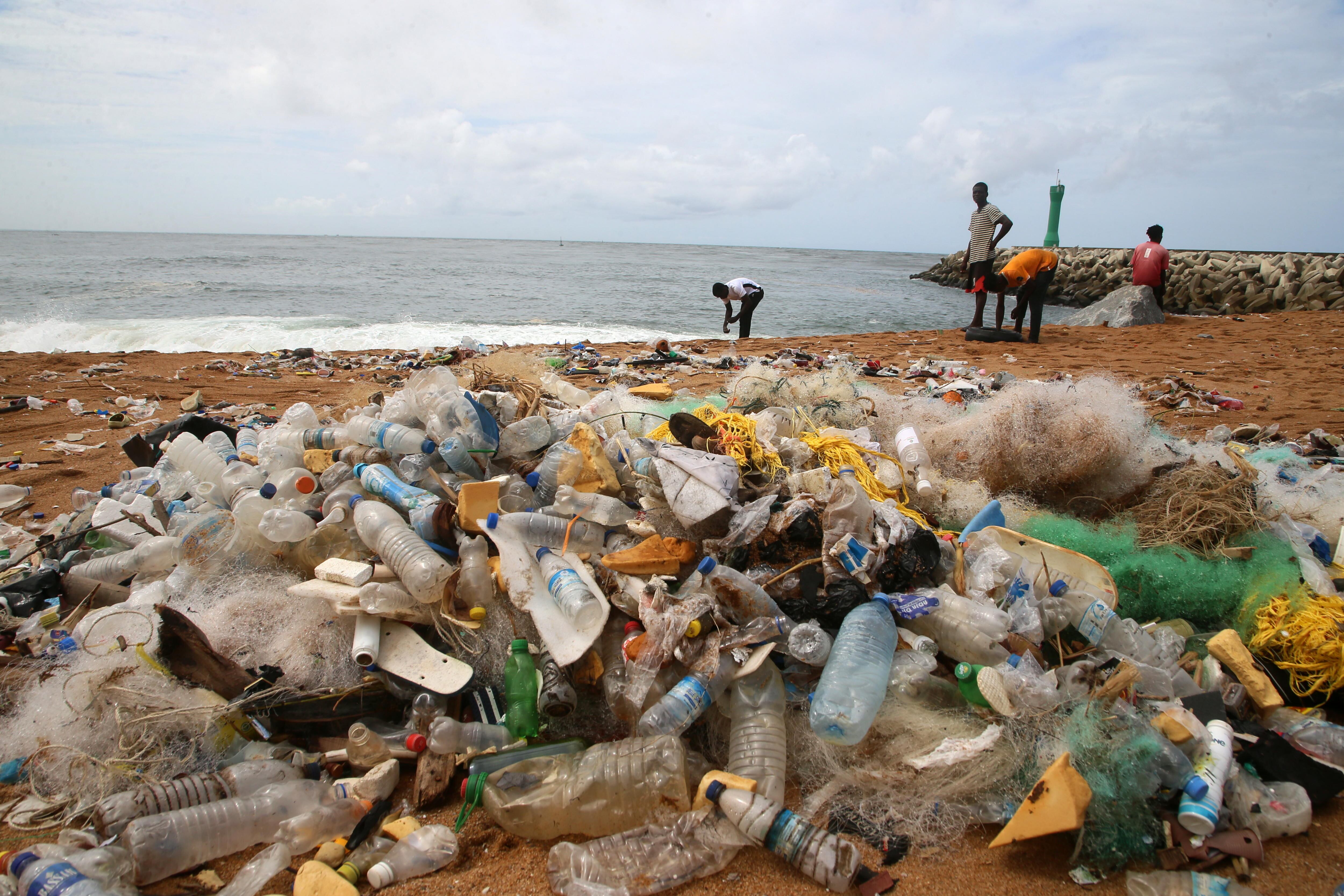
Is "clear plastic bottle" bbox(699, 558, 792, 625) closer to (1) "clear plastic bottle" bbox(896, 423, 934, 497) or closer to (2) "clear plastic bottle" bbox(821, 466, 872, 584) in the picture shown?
(2) "clear plastic bottle" bbox(821, 466, 872, 584)

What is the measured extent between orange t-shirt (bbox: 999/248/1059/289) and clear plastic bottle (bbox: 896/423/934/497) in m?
7.03

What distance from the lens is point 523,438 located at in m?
2.89

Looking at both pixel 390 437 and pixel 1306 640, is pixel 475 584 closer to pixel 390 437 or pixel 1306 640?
pixel 390 437

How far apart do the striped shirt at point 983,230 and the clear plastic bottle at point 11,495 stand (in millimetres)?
10172

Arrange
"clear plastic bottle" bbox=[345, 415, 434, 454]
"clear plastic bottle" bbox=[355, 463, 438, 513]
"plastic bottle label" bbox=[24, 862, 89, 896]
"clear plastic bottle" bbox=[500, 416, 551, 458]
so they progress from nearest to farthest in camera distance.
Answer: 1. "plastic bottle label" bbox=[24, 862, 89, 896]
2. "clear plastic bottle" bbox=[355, 463, 438, 513]
3. "clear plastic bottle" bbox=[345, 415, 434, 454]
4. "clear plastic bottle" bbox=[500, 416, 551, 458]

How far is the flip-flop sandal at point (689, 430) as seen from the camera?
116 inches

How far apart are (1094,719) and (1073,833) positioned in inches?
11.0

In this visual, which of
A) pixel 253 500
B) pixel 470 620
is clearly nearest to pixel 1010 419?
pixel 470 620

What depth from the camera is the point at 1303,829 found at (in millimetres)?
1588

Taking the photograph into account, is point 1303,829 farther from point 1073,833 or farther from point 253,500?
point 253,500

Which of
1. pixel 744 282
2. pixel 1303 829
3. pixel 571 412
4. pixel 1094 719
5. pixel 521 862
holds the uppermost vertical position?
pixel 744 282

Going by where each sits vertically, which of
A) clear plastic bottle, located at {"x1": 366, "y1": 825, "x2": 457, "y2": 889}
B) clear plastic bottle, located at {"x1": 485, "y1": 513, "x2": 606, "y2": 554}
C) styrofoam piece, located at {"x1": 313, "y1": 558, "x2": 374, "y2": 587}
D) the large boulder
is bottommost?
clear plastic bottle, located at {"x1": 366, "y1": 825, "x2": 457, "y2": 889}

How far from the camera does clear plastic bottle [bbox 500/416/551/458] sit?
2.88 meters

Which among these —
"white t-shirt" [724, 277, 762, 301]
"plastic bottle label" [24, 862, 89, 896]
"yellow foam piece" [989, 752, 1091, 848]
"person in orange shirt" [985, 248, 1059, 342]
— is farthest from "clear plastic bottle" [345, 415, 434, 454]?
"person in orange shirt" [985, 248, 1059, 342]
